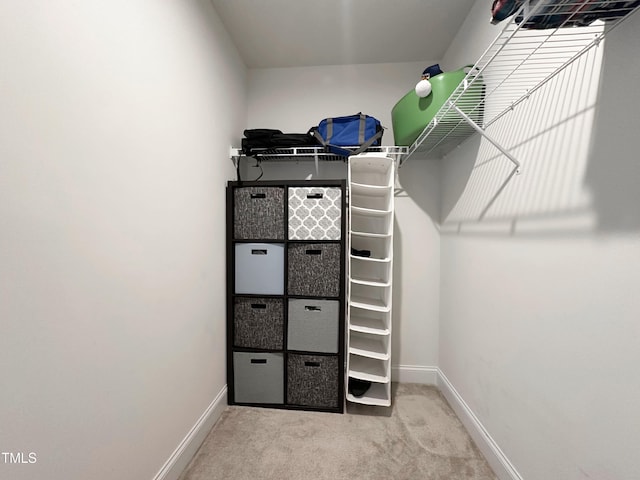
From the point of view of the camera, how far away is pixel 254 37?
1.81 metres

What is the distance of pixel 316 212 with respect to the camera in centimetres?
172

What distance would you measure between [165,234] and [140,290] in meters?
0.27

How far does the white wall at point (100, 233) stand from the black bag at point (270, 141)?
0.37 meters

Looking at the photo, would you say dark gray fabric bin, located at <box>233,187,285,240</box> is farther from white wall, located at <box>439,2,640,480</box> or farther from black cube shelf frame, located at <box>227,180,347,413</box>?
white wall, located at <box>439,2,640,480</box>

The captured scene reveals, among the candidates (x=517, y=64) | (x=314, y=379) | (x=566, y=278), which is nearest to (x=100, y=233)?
(x=314, y=379)

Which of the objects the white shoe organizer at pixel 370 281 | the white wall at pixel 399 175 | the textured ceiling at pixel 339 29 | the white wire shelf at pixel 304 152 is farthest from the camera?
the white wall at pixel 399 175

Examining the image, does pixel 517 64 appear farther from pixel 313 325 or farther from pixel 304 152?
pixel 313 325

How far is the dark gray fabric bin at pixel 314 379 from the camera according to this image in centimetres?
174

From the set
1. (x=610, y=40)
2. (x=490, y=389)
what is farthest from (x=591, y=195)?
(x=490, y=389)

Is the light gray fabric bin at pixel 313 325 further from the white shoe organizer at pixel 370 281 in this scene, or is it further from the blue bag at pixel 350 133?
the blue bag at pixel 350 133

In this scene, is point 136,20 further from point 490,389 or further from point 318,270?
point 490,389

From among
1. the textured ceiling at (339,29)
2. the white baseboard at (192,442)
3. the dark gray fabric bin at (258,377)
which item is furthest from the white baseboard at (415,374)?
the textured ceiling at (339,29)

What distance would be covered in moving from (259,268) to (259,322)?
373 millimetres

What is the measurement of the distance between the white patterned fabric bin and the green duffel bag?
0.58 m
